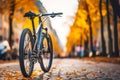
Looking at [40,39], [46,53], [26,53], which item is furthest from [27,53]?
[46,53]

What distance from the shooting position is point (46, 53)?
8805mm

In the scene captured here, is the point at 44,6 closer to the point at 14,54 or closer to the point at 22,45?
the point at 22,45

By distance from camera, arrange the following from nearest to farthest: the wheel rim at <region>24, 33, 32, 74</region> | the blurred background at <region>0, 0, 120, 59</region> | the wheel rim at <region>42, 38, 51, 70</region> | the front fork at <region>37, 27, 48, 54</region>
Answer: the wheel rim at <region>24, 33, 32, 74</region> < the front fork at <region>37, 27, 48, 54</region> < the wheel rim at <region>42, 38, 51, 70</region> < the blurred background at <region>0, 0, 120, 59</region>

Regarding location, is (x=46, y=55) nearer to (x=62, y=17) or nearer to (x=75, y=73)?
(x=75, y=73)

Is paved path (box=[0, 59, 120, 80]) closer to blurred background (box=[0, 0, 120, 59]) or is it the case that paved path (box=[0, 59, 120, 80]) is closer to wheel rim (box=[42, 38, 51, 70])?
wheel rim (box=[42, 38, 51, 70])

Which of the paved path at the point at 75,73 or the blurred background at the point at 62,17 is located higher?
the blurred background at the point at 62,17

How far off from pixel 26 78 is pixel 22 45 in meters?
0.60

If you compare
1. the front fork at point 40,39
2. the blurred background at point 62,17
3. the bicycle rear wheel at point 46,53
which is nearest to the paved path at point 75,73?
the bicycle rear wheel at point 46,53

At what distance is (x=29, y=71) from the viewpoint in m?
7.61

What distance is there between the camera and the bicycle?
7.24 metres

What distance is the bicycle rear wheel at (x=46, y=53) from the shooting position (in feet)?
27.8

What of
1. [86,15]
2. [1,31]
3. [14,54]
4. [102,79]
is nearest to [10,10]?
[14,54]

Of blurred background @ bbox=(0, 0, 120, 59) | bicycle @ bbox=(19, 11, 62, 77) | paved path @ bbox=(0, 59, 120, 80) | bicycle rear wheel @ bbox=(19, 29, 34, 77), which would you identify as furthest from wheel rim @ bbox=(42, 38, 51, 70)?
bicycle rear wheel @ bbox=(19, 29, 34, 77)

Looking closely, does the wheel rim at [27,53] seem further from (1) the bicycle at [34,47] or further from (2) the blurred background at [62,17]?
(2) the blurred background at [62,17]
